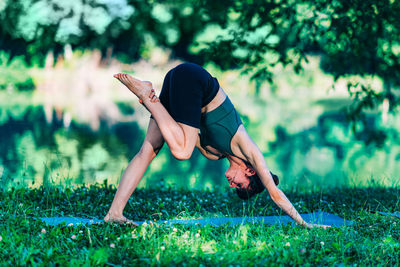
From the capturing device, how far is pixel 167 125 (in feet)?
13.3

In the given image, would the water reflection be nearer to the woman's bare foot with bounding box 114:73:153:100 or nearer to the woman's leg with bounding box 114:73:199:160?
the woman's leg with bounding box 114:73:199:160

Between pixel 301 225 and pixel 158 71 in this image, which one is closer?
pixel 301 225

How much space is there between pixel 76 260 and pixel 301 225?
1.95m

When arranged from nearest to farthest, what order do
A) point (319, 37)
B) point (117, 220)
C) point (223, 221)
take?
point (117, 220), point (223, 221), point (319, 37)

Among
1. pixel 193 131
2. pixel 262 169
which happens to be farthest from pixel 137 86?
pixel 262 169

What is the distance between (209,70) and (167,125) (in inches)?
263

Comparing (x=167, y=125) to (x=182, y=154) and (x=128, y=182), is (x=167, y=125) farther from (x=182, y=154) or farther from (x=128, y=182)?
(x=128, y=182)

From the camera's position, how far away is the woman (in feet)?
13.5

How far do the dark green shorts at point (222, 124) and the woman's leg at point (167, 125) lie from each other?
0.24 m

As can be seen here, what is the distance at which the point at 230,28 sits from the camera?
7262 mm

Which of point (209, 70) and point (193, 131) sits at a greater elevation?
point (193, 131)

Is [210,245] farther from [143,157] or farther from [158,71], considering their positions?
[158,71]

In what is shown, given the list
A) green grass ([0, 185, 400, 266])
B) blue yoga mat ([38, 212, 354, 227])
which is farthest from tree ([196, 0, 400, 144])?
green grass ([0, 185, 400, 266])

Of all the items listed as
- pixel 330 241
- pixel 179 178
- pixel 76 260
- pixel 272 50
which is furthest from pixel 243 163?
pixel 179 178
